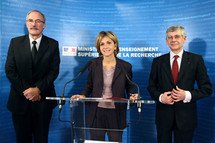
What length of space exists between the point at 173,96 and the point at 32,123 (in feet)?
6.09

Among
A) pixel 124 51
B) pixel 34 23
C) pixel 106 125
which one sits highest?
pixel 34 23

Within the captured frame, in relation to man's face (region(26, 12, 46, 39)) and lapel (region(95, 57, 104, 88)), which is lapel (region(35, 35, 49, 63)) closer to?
man's face (region(26, 12, 46, 39))

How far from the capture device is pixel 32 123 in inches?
99.8

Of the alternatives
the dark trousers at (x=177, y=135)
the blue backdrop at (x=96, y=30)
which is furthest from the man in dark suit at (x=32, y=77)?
the dark trousers at (x=177, y=135)

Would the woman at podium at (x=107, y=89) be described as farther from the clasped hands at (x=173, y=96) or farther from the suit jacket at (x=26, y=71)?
the suit jacket at (x=26, y=71)

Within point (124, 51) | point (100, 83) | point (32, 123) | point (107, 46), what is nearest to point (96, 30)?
point (124, 51)

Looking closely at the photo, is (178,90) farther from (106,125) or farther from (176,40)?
(106,125)

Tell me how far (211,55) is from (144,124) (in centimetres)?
165

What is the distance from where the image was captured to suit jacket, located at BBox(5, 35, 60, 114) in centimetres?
232

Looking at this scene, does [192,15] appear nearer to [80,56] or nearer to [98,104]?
[80,56]

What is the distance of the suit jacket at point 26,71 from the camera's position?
7.62ft

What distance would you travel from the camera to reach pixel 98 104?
1.86 m

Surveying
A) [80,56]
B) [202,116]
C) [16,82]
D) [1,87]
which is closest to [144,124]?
[202,116]

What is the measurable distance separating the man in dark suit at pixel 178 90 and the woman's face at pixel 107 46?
0.65 meters
